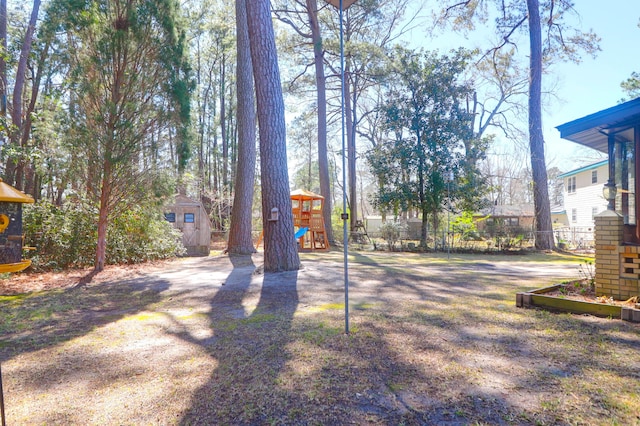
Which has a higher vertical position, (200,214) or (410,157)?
(410,157)

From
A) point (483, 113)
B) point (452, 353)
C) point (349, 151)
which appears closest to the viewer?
point (452, 353)

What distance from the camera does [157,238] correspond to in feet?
31.2

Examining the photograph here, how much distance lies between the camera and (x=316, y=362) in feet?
8.07

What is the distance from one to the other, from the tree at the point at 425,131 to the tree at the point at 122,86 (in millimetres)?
9245

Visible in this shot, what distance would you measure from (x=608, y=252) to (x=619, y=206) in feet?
2.69

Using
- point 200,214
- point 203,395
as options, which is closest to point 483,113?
point 200,214

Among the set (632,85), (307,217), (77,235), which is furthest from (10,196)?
(632,85)

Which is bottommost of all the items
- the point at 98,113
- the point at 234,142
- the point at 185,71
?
the point at 98,113

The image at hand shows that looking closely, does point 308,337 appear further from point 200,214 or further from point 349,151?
point 349,151

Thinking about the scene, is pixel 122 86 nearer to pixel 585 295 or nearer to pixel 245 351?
pixel 245 351

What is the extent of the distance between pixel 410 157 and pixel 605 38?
8810mm

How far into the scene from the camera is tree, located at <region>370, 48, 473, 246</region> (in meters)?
13.6

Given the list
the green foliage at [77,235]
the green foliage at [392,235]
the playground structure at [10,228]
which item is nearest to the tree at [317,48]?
the green foliage at [392,235]

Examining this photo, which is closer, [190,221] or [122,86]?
[122,86]
